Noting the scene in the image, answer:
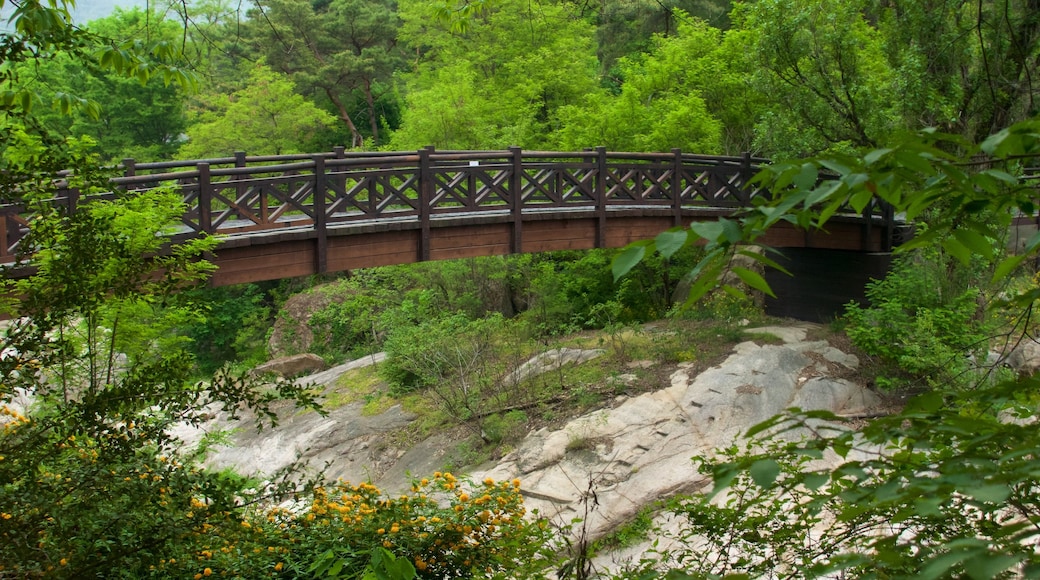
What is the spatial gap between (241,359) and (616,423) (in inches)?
691

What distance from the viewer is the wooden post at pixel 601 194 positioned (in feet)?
44.4

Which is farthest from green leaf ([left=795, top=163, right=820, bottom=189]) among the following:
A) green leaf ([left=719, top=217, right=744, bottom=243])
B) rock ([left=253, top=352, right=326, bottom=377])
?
rock ([left=253, top=352, right=326, bottom=377])

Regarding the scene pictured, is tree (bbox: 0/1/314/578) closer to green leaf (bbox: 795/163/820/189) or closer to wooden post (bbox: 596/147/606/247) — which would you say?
green leaf (bbox: 795/163/820/189)

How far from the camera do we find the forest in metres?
2.23

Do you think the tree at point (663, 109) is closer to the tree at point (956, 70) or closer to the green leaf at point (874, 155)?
the tree at point (956, 70)

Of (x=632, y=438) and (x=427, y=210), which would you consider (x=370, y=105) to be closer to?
(x=427, y=210)

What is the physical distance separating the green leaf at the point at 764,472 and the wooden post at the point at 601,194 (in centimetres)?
1189

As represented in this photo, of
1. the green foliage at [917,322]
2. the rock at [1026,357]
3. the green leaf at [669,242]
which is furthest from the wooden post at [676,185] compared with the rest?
the green leaf at [669,242]

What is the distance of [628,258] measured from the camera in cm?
171

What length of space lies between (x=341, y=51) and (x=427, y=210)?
23.1 meters

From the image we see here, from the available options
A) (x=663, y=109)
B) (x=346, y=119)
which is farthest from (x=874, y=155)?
(x=346, y=119)

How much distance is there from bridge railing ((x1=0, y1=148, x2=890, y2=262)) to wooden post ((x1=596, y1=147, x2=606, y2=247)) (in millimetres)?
18

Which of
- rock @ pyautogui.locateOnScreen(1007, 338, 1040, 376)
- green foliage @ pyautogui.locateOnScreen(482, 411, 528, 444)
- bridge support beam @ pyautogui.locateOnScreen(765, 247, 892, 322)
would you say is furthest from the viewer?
bridge support beam @ pyautogui.locateOnScreen(765, 247, 892, 322)

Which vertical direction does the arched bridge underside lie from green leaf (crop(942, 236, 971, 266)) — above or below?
below
